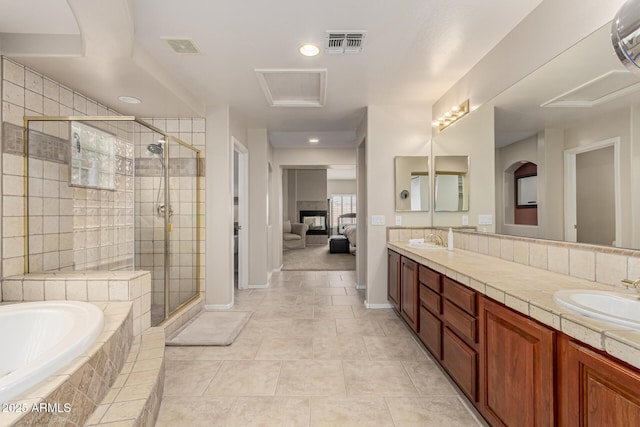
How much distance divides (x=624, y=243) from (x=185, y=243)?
11.9ft

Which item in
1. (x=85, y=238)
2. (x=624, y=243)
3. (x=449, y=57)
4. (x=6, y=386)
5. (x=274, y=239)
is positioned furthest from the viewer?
(x=274, y=239)

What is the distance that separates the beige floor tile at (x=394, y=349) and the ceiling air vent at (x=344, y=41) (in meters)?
2.47

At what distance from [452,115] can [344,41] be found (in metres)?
1.52

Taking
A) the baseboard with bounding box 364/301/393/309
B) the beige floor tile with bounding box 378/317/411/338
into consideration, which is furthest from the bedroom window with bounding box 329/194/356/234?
the beige floor tile with bounding box 378/317/411/338

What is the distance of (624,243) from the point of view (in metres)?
1.40

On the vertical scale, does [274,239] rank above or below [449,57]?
below

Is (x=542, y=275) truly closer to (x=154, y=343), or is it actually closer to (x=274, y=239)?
(x=154, y=343)

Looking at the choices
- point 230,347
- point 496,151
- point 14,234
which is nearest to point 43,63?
point 14,234

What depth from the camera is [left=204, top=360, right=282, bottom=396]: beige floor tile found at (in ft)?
6.48

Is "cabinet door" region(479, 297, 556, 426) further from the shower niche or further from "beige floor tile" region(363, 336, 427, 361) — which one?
the shower niche

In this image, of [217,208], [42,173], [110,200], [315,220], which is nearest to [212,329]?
[217,208]

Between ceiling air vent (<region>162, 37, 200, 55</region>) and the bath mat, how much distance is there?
2.47 m

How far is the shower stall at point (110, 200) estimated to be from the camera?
2.37m

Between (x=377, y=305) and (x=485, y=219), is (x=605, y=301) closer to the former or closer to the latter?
(x=485, y=219)
